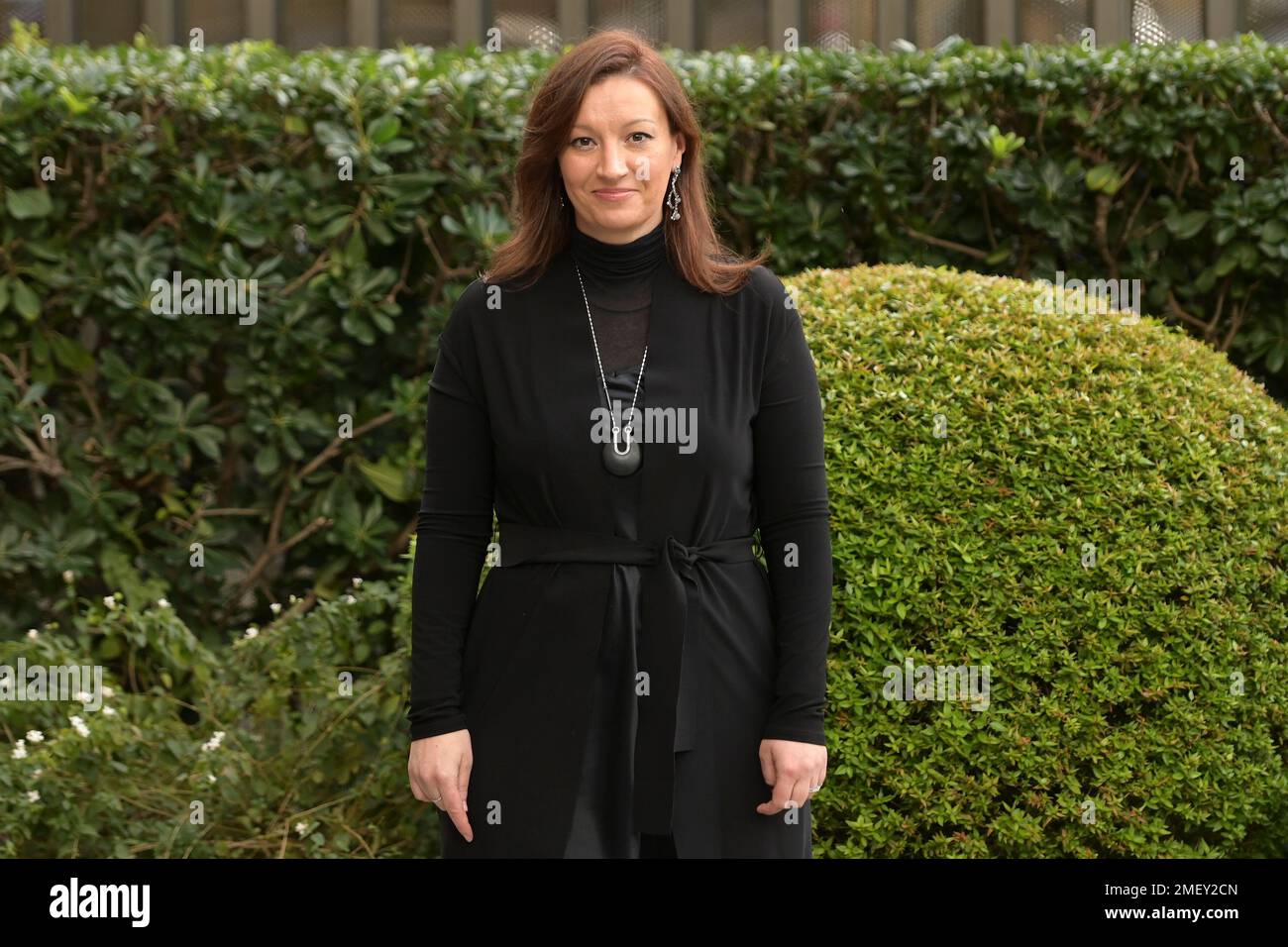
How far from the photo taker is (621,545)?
2350mm

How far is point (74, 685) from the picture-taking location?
4.76 metres

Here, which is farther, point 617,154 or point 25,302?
point 25,302

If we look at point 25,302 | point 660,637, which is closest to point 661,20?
point 25,302

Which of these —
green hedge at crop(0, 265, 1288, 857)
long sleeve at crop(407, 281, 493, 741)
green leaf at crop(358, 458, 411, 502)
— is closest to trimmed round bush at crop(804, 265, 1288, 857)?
green hedge at crop(0, 265, 1288, 857)

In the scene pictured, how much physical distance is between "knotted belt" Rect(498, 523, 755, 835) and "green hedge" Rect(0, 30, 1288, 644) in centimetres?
315

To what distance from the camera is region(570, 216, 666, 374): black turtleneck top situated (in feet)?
7.91

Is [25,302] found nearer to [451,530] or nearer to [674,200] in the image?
[451,530]

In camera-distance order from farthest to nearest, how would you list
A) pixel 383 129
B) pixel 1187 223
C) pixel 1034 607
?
pixel 1187 223 < pixel 383 129 < pixel 1034 607

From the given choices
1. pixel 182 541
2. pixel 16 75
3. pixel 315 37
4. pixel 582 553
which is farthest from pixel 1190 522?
pixel 315 37

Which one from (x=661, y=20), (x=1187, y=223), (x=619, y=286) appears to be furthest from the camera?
(x=661, y=20)

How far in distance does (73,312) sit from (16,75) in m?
0.96

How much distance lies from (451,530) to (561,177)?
0.67 metres

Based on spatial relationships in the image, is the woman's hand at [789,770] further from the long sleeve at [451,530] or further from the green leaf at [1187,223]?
the green leaf at [1187,223]

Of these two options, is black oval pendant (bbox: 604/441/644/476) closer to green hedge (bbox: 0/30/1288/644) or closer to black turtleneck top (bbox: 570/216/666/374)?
black turtleneck top (bbox: 570/216/666/374)
